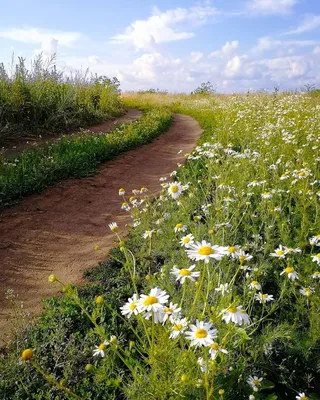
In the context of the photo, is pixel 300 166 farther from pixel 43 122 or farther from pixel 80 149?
pixel 43 122

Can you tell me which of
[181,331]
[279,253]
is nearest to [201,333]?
[181,331]

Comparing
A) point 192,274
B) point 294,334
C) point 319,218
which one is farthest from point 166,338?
point 319,218

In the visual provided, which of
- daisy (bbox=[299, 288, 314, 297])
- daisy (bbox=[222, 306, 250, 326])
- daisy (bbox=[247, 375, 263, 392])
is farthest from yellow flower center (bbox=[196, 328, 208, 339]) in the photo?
daisy (bbox=[299, 288, 314, 297])

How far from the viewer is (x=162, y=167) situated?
8.23 meters

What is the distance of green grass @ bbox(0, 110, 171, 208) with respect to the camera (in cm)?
579

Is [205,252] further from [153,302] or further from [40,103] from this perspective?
[40,103]

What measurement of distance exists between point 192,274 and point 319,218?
8.49 feet

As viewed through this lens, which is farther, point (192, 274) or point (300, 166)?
Result: point (300, 166)

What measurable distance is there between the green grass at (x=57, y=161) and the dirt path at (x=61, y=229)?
0.61 ft

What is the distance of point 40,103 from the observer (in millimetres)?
10047

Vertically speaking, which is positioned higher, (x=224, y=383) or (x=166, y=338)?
(x=166, y=338)

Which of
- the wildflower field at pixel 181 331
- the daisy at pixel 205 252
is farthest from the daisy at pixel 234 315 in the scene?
the daisy at pixel 205 252

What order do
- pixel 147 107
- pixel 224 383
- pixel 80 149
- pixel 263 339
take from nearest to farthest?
pixel 224 383, pixel 263 339, pixel 80 149, pixel 147 107

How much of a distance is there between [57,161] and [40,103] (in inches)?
151
